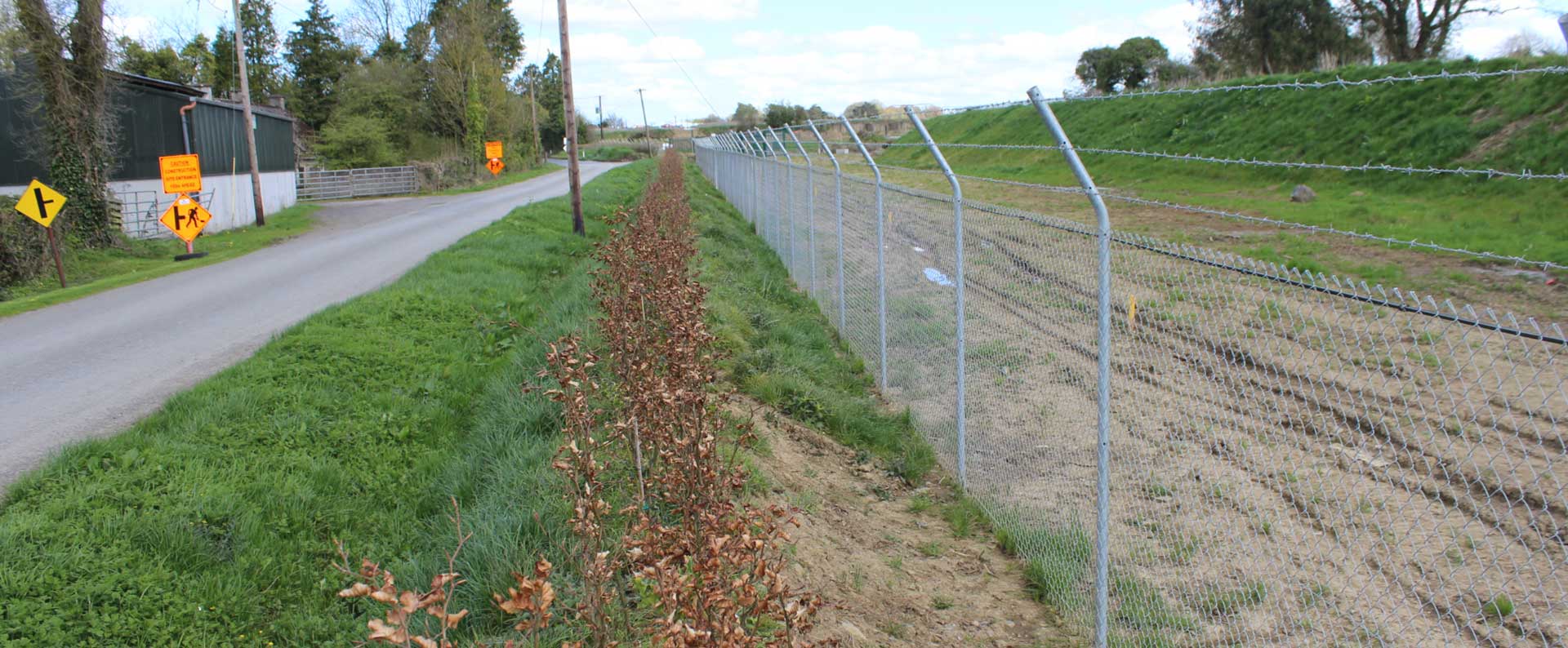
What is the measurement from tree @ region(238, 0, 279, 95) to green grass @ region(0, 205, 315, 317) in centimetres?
3487

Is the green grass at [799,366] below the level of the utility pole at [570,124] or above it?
below

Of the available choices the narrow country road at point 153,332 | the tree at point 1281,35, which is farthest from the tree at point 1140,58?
the narrow country road at point 153,332

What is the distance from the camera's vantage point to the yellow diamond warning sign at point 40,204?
1474 centimetres

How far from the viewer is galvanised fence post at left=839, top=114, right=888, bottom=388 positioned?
761 cm

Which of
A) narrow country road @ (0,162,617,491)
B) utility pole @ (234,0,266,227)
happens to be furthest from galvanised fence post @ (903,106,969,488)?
utility pole @ (234,0,266,227)

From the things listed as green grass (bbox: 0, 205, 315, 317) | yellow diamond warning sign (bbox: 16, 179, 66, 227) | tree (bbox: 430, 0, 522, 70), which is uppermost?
tree (bbox: 430, 0, 522, 70)

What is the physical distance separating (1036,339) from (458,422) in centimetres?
399

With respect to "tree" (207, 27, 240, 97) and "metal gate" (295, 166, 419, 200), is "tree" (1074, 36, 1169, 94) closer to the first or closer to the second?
"metal gate" (295, 166, 419, 200)

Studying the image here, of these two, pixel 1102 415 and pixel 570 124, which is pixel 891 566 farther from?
pixel 570 124

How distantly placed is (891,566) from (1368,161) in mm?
14050

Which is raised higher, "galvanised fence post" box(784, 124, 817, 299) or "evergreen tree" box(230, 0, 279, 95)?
"evergreen tree" box(230, 0, 279, 95)

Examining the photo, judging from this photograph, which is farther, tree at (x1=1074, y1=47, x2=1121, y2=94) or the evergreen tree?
the evergreen tree

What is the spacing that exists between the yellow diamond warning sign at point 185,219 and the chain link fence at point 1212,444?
14.7 meters

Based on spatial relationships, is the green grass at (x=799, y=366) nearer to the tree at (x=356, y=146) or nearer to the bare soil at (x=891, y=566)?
the bare soil at (x=891, y=566)
